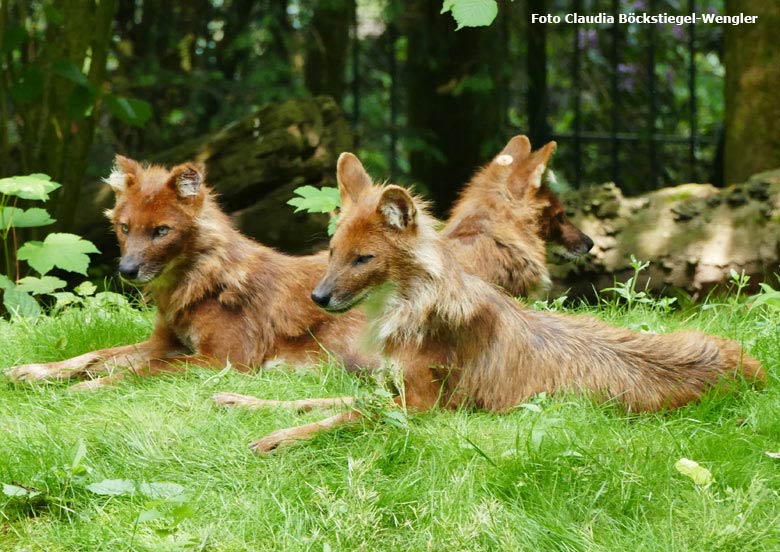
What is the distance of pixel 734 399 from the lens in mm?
4785

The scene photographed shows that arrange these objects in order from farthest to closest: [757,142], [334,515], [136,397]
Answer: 1. [757,142]
2. [136,397]
3. [334,515]

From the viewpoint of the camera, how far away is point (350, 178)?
5406mm

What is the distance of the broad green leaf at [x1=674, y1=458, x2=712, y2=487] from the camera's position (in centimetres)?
377

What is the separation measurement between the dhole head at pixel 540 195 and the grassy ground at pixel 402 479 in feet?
7.45

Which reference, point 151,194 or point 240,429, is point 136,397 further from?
point 151,194

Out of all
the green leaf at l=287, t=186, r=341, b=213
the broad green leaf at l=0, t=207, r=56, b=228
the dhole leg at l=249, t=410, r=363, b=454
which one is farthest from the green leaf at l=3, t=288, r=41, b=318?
the dhole leg at l=249, t=410, r=363, b=454

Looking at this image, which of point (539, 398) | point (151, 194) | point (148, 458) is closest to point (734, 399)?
point (539, 398)

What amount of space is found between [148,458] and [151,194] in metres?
2.07

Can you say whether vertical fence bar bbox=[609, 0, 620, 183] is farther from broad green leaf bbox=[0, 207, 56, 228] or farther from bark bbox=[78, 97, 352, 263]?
broad green leaf bbox=[0, 207, 56, 228]

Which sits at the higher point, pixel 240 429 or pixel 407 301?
pixel 407 301

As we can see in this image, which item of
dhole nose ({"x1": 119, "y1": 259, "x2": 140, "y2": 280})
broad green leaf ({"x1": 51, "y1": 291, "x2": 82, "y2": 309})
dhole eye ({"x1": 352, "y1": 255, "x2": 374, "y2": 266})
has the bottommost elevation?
broad green leaf ({"x1": 51, "y1": 291, "x2": 82, "y2": 309})

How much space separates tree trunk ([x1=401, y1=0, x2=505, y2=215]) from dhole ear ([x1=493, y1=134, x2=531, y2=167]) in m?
3.21

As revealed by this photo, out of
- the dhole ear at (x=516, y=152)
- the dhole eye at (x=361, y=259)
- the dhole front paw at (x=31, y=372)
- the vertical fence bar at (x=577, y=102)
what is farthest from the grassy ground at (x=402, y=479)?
the vertical fence bar at (x=577, y=102)

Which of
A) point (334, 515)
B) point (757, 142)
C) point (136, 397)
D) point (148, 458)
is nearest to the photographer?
point (334, 515)
